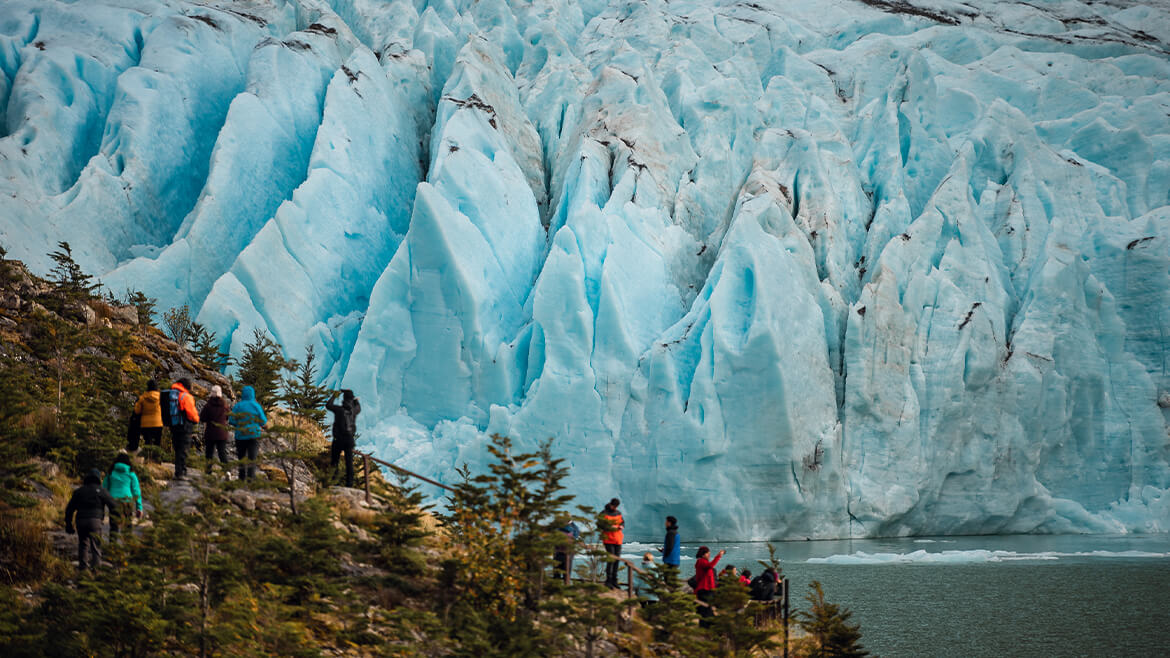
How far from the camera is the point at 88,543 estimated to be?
614cm

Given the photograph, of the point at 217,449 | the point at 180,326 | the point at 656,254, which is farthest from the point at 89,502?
the point at 656,254

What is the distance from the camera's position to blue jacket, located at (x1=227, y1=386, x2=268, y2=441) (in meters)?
8.19

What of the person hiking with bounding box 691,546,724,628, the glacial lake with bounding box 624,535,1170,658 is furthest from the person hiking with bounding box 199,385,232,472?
the glacial lake with bounding box 624,535,1170,658

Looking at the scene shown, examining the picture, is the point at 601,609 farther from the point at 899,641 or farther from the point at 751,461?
the point at 751,461

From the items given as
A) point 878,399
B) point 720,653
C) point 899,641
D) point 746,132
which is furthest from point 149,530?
point 746,132

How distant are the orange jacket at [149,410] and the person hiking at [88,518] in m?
2.01

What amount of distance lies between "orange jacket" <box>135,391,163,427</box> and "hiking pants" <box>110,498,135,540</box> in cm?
160

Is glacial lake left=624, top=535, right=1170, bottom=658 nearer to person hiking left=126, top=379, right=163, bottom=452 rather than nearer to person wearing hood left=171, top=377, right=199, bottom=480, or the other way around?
person wearing hood left=171, top=377, right=199, bottom=480

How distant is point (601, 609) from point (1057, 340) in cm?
2425

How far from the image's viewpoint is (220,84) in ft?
97.2

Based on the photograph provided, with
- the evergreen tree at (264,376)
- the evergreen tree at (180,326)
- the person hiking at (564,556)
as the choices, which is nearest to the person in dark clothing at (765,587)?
the person hiking at (564,556)

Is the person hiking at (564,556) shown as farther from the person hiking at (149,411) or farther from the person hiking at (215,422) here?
the person hiking at (149,411)

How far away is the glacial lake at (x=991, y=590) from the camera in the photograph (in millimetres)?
13945

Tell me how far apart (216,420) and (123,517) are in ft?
7.94
